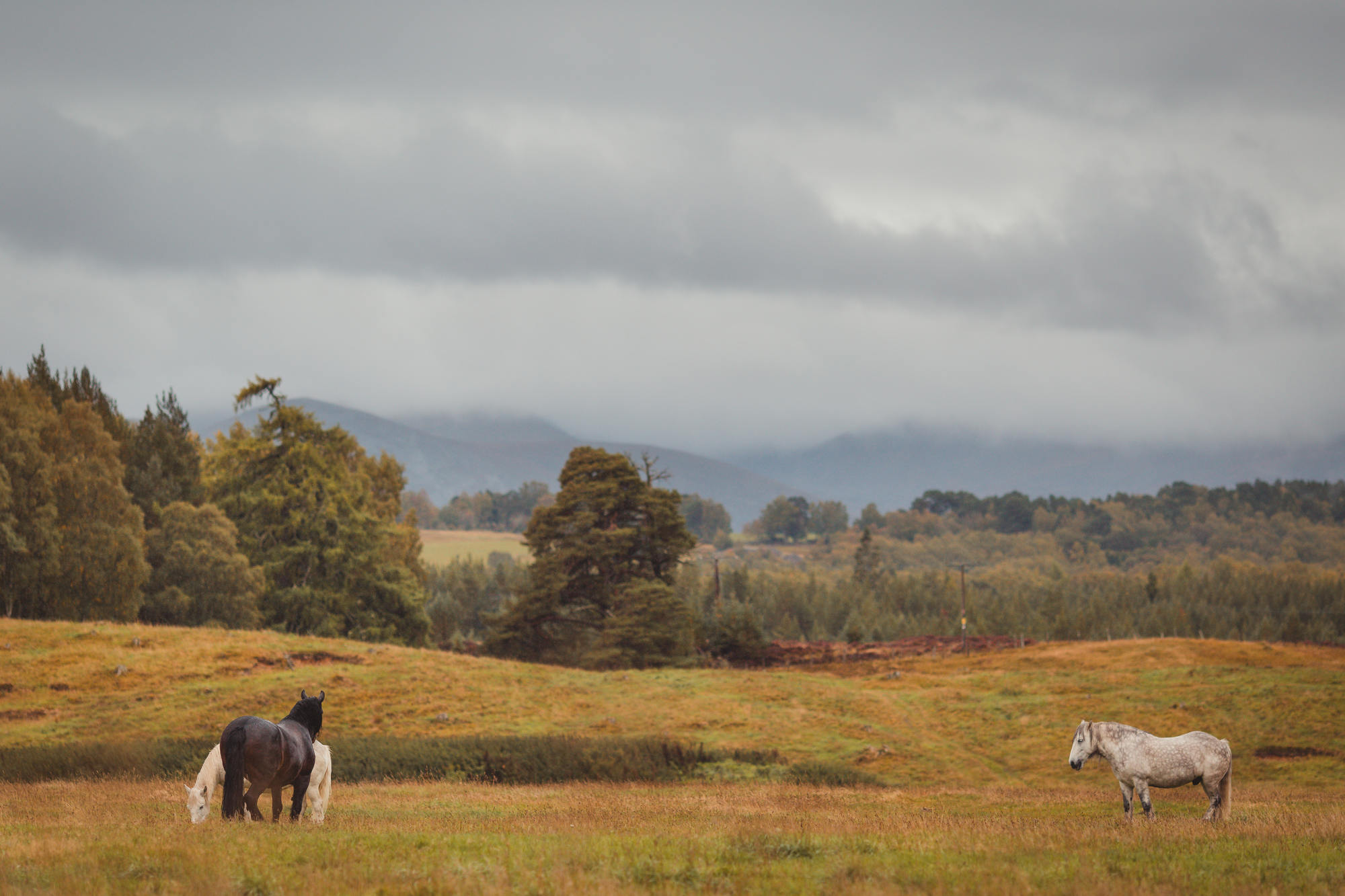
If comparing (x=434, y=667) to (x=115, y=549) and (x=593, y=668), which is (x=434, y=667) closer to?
(x=593, y=668)

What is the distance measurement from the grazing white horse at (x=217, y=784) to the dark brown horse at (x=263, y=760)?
0.26 m

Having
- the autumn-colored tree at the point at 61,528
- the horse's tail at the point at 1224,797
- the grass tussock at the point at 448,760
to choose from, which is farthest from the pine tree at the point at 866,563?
the horse's tail at the point at 1224,797

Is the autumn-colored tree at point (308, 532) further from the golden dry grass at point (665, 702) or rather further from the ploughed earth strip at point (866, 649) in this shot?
the ploughed earth strip at point (866, 649)

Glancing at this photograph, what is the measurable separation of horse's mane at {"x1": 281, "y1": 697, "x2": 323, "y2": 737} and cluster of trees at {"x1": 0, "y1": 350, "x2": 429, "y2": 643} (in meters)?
45.8

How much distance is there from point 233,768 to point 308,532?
183ft

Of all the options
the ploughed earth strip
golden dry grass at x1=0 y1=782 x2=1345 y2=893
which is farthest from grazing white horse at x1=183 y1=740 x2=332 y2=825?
the ploughed earth strip

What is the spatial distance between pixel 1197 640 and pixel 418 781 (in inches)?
2114

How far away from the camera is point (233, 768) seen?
15336 millimetres

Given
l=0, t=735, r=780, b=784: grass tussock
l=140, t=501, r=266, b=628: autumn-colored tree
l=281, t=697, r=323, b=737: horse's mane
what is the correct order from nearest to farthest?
l=281, t=697, r=323, b=737: horse's mane, l=0, t=735, r=780, b=784: grass tussock, l=140, t=501, r=266, b=628: autumn-colored tree

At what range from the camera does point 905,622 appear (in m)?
120

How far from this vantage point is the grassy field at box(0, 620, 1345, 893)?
11555 mm

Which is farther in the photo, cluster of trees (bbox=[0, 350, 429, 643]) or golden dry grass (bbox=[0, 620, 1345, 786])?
cluster of trees (bbox=[0, 350, 429, 643])

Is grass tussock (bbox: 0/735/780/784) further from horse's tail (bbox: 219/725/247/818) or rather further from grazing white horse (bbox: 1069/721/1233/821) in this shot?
grazing white horse (bbox: 1069/721/1233/821)

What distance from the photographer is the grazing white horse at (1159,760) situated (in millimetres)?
17922
